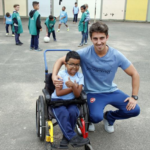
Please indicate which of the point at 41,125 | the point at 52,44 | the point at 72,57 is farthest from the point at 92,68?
the point at 52,44

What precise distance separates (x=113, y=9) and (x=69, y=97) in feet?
75.2

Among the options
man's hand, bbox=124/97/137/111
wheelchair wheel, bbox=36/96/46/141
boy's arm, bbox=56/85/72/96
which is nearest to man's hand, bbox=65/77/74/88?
boy's arm, bbox=56/85/72/96

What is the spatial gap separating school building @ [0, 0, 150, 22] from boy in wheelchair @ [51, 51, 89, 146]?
21681 millimetres

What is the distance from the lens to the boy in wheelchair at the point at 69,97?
266 centimetres

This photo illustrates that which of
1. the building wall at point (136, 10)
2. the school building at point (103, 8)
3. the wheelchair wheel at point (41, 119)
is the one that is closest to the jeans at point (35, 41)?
the wheelchair wheel at point (41, 119)

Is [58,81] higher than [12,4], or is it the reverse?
[12,4]

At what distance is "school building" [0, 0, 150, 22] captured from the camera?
2348 centimetres

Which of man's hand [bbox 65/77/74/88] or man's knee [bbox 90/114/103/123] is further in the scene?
man's knee [bbox 90/114/103/123]

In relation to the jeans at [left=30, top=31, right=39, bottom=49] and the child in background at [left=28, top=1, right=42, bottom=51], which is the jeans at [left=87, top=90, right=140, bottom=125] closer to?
the child in background at [left=28, top=1, right=42, bottom=51]

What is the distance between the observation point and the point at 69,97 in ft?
9.68

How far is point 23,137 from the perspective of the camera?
10.8 ft

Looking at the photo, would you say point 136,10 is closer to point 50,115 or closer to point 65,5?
point 65,5

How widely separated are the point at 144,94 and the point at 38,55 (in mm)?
4439

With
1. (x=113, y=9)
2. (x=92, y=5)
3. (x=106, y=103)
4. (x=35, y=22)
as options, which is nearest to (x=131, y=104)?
(x=106, y=103)
